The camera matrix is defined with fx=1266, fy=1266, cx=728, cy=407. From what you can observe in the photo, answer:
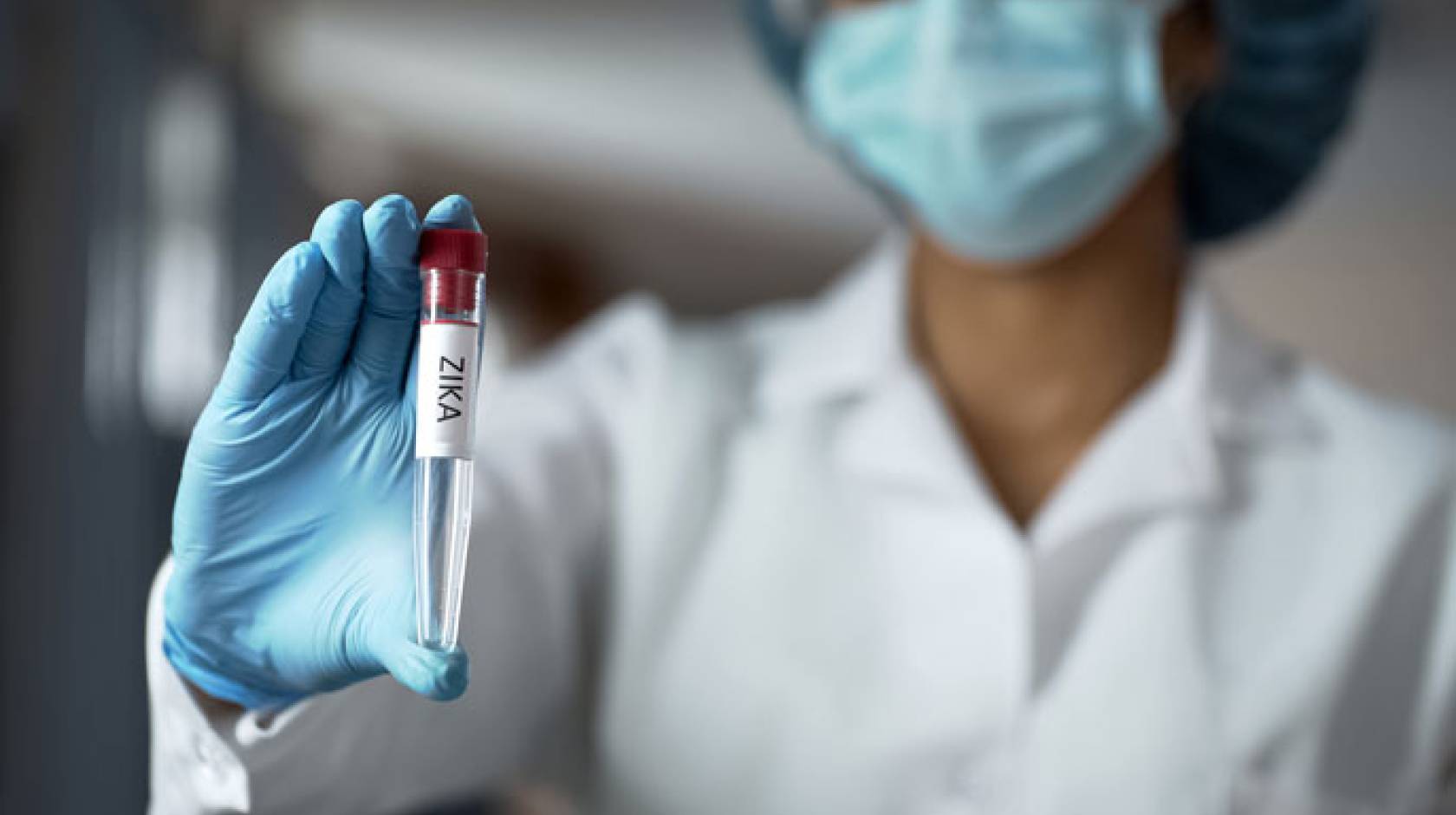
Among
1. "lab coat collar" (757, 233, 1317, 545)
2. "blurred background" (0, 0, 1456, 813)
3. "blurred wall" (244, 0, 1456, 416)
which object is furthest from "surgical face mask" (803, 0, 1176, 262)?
"blurred wall" (244, 0, 1456, 416)

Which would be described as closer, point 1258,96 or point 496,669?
point 496,669

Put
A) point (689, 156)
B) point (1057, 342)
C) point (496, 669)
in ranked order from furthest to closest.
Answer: point (689, 156) < point (1057, 342) < point (496, 669)

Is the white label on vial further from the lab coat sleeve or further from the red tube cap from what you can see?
the lab coat sleeve

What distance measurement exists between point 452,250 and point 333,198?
0.10 metres

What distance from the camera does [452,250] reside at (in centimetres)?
44

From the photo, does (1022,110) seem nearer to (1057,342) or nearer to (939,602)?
(1057,342)

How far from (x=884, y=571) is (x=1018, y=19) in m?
0.39

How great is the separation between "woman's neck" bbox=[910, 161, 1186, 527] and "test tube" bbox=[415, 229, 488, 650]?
55 centimetres

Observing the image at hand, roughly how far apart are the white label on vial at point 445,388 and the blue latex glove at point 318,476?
0.11 ft

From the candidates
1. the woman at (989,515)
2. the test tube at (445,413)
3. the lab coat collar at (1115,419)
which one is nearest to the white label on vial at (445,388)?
the test tube at (445,413)

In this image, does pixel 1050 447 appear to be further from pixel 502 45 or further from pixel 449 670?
pixel 502 45

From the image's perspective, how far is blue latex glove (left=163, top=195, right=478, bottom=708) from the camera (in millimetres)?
446

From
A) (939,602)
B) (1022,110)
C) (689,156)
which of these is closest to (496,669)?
(939,602)

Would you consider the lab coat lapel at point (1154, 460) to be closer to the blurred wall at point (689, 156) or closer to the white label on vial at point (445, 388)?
the white label on vial at point (445, 388)
